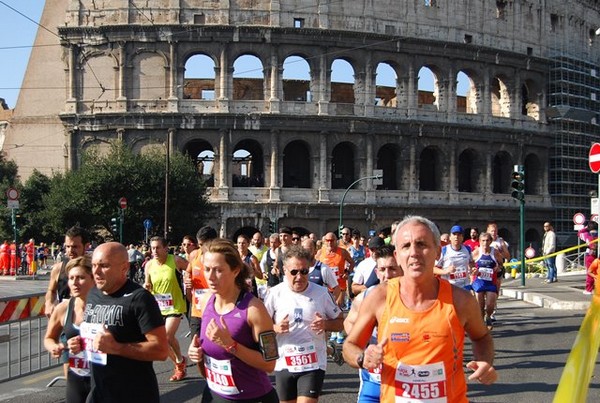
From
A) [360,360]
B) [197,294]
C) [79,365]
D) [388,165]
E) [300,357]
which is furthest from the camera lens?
[388,165]

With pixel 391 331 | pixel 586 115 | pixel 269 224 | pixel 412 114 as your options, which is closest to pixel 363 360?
pixel 391 331

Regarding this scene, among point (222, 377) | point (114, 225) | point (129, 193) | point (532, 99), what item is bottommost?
point (222, 377)

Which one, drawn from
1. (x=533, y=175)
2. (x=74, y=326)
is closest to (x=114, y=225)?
(x=533, y=175)

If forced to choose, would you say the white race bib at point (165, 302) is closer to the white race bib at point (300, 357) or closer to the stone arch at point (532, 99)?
the white race bib at point (300, 357)

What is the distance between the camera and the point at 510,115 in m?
42.5

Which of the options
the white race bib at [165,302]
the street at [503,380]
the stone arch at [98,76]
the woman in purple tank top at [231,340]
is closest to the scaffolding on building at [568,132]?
the stone arch at [98,76]

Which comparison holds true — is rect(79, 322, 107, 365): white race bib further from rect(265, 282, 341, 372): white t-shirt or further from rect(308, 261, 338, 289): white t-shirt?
rect(308, 261, 338, 289): white t-shirt

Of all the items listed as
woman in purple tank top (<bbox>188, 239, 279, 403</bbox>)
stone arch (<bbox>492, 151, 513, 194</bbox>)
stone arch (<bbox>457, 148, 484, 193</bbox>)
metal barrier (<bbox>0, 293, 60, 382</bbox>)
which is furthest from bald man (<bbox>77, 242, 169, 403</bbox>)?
stone arch (<bbox>492, 151, 513, 194</bbox>)

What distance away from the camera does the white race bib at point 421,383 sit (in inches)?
140

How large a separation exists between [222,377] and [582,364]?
2453 millimetres

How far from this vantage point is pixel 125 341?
4352 millimetres

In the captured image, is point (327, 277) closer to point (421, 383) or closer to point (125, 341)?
point (125, 341)

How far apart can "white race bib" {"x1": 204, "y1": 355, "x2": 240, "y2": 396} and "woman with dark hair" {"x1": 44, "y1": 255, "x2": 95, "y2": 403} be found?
1000 mm

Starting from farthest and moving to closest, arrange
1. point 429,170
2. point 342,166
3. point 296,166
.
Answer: point 429,170
point 342,166
point 296,166
